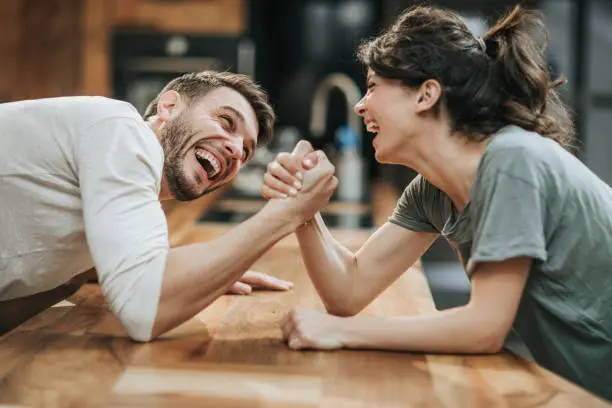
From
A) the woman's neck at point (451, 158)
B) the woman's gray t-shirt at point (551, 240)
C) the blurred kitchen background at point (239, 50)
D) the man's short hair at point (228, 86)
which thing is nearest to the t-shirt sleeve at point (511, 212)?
the woman's gray t-shirt at point (551, 240)

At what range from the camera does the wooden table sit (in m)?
1.01

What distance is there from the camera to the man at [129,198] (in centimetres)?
126

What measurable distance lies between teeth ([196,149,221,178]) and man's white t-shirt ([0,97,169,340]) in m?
0.31

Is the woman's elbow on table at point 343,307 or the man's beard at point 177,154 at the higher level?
the man's beard at point 177,154

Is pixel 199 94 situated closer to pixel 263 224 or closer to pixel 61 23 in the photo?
pixel 263 224

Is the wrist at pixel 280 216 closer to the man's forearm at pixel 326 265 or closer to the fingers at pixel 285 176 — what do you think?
the fingers at pixel 285 176

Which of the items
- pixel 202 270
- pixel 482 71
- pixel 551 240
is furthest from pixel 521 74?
pixel 202 270

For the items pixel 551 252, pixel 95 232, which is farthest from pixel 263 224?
pixel 551 252

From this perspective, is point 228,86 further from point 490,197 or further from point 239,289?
point 490,197

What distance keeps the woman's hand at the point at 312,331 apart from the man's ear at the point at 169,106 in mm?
696

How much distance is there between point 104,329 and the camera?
4.39ft

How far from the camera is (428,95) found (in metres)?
1.41

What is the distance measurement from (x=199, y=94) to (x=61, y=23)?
129 inches

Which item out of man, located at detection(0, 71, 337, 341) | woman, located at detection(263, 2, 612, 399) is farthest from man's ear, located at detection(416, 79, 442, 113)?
man, located at detection(0, 71, 337, 341)
